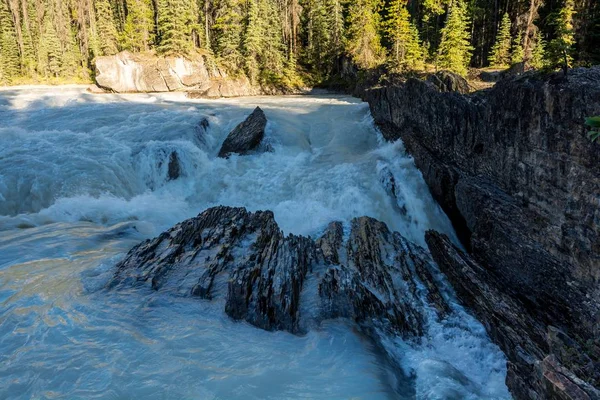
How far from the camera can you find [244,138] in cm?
1916

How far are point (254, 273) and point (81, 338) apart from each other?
351 centimetres

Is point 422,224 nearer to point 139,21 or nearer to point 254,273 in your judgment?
point 254,273

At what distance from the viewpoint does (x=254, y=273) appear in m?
8.52

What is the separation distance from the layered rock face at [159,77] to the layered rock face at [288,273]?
30.0m

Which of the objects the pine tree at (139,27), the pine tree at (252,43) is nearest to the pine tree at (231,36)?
the pine tree at (252,43)

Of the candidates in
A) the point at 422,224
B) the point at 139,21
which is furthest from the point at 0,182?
the point at 139,21

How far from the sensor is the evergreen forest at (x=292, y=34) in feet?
97.2

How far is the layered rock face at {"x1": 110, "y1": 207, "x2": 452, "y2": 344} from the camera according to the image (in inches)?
312

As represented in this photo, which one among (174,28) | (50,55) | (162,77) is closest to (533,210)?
(162,77)

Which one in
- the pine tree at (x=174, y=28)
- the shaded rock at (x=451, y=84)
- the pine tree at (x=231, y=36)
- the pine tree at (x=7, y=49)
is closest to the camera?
the shaded rock at (x=451, y=84)

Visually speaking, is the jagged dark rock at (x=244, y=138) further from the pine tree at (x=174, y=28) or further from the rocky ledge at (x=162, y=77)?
the pine tree at (x=174, y=28)

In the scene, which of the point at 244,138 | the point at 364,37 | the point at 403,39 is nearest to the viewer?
the point at 244,138

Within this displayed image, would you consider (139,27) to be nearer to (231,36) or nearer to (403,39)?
(231,36)

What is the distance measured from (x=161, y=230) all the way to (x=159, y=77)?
104 feet
